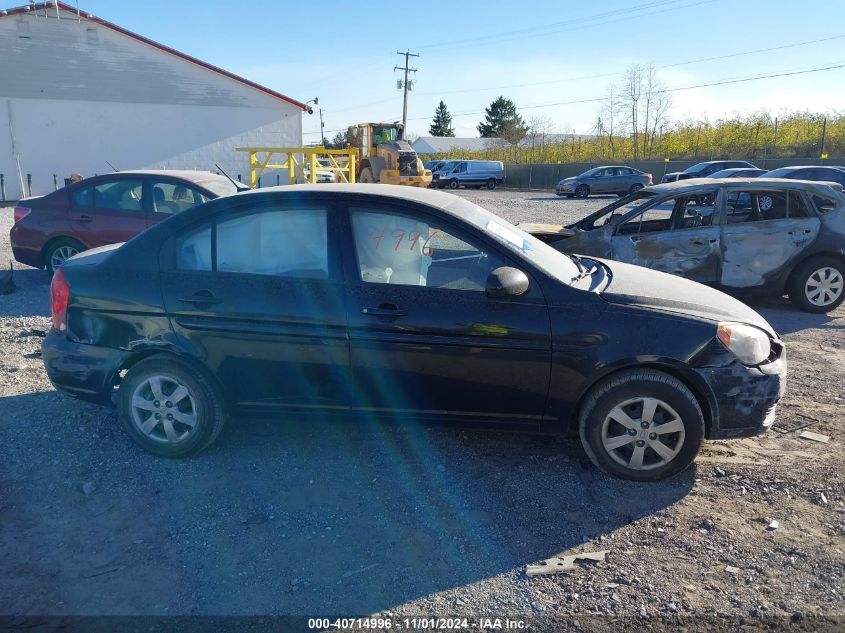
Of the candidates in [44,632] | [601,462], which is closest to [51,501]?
[44,632]

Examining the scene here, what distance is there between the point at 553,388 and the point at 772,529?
134 centimetres

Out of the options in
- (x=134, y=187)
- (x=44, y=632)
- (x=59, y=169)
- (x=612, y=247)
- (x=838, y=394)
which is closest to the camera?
(x=44, y=632)

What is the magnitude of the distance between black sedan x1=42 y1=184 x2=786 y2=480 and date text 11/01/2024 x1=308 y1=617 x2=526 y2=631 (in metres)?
1.34

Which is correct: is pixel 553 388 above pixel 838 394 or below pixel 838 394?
above

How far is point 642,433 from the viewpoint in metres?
3.78

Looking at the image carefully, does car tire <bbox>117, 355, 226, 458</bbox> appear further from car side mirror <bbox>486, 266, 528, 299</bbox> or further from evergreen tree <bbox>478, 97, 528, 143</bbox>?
evergreen tree <bbox>478, 97, 528, 143</bbox>

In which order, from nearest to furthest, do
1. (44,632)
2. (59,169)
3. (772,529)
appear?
(44,632)
(772,529)
(59,169)

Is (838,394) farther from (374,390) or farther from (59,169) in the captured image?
(59,169)

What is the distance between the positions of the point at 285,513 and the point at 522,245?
6.99 feet

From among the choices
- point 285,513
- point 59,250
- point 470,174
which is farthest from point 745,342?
point 470,174

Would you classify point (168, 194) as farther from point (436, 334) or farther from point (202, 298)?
point (436, 334)

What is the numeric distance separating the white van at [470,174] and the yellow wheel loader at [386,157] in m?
15.2

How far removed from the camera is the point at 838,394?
527 centimetres

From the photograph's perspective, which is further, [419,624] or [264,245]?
[264,245]
